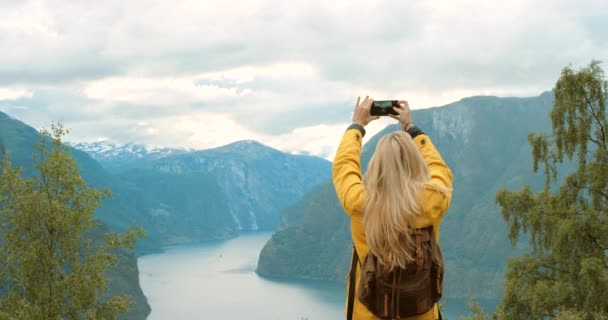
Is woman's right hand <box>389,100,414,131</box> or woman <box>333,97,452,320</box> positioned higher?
woman's right hand <box>389,100,414,131</box>

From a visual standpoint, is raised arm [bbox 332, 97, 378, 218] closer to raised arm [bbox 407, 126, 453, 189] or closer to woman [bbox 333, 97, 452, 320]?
woman [bbox 333, 97, 452, 320]

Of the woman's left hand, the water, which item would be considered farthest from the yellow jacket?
the water

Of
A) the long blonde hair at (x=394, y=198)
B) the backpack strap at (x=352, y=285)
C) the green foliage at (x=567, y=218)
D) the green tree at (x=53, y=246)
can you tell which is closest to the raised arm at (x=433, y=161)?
→ the long blonde hair at (x=394, y=198)

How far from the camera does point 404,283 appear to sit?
3658 millimetres

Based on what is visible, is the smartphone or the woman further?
the smartphone

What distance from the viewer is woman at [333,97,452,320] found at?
359 cm

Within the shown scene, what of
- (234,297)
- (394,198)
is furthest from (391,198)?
(234,297)

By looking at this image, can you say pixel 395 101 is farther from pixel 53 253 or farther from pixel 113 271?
pixel 113 271

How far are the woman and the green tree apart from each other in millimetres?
13248

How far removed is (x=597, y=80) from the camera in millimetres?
16172

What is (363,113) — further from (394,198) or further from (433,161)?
(394,198)

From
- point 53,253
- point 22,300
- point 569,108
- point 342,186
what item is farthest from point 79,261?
point 342,186

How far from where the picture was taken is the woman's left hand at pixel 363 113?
4.27 meters

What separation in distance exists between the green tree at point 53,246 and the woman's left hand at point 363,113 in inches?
513
